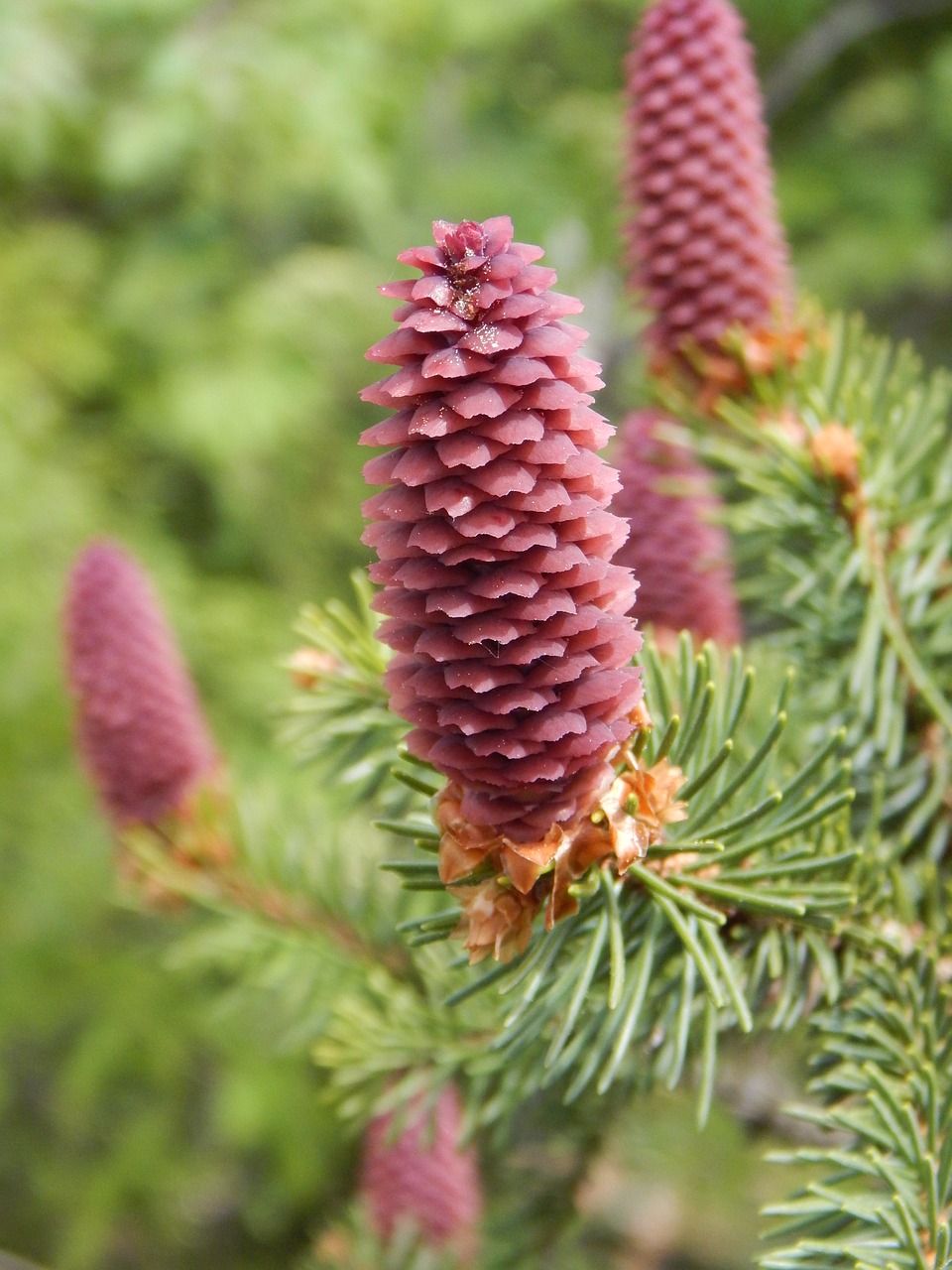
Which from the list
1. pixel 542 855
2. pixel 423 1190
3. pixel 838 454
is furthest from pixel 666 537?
pixel 423 1190

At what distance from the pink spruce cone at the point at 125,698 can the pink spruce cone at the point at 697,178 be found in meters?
0.32

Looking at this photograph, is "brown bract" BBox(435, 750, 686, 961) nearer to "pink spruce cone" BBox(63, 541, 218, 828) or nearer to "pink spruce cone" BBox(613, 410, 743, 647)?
"pink spruce cone" BBox(613, 410, 743, 647)

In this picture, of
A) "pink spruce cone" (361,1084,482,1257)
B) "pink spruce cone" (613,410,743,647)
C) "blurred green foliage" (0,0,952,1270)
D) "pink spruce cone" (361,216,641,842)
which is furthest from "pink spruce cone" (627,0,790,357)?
"blurred green foliage" (0,0,952,1270)

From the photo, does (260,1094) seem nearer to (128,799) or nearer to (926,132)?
(128,799)

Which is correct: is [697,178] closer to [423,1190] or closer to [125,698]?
[125,698]

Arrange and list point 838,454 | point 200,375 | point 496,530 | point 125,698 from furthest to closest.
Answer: point 200,375, point 125,698, point 838,454, point 496,530

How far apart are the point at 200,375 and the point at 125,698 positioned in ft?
3.58

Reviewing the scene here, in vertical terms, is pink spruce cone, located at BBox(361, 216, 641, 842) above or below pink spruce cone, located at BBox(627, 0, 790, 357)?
below

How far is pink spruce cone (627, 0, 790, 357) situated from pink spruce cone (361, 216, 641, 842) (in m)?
0.25

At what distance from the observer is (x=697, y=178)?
1.72 feet

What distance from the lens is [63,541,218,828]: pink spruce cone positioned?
609 millimetres

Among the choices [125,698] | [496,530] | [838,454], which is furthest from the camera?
[125,698]

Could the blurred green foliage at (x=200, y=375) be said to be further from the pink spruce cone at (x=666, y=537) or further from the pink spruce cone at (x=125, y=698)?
the pink spruce cone at (x=666, y=537)

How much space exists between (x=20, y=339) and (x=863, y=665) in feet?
4.65
